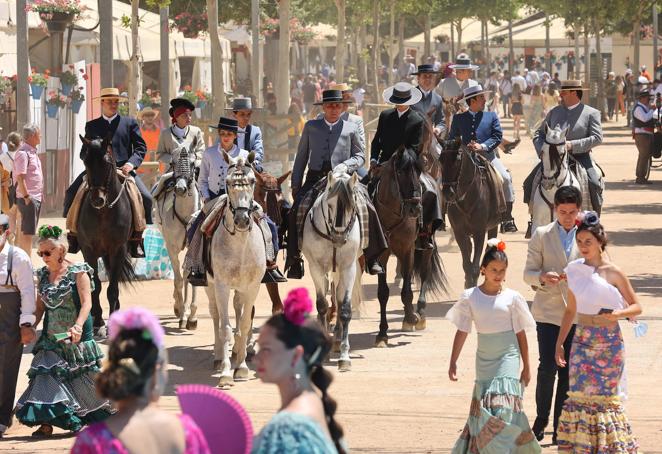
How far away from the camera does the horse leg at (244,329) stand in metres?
13.9

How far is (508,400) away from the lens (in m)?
9.55

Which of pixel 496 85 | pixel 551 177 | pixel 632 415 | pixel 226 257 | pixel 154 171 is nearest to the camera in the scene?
pixel 632 415

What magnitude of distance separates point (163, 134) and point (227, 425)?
476 inches

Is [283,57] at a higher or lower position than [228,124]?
higher

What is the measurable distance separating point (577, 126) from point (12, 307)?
841 centimetres

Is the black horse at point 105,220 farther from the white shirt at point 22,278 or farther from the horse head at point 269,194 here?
the white shirt at point 22,278

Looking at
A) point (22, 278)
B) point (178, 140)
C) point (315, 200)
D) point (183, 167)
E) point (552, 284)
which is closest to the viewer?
point (552, 284)

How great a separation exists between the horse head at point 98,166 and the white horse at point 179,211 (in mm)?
1026

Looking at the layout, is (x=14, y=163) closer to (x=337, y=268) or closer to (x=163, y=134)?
(x=163, y=134)

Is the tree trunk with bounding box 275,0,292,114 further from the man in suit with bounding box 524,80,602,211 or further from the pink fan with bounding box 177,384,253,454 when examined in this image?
the pink fan with bounding box 177,384,253,454

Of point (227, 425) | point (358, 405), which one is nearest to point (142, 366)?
point (227, 425)

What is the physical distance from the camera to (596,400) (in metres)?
9.61

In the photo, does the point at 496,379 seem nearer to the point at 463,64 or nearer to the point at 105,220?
the point at 105,220

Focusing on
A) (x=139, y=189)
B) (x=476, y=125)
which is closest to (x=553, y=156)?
(x=476, y=125)
